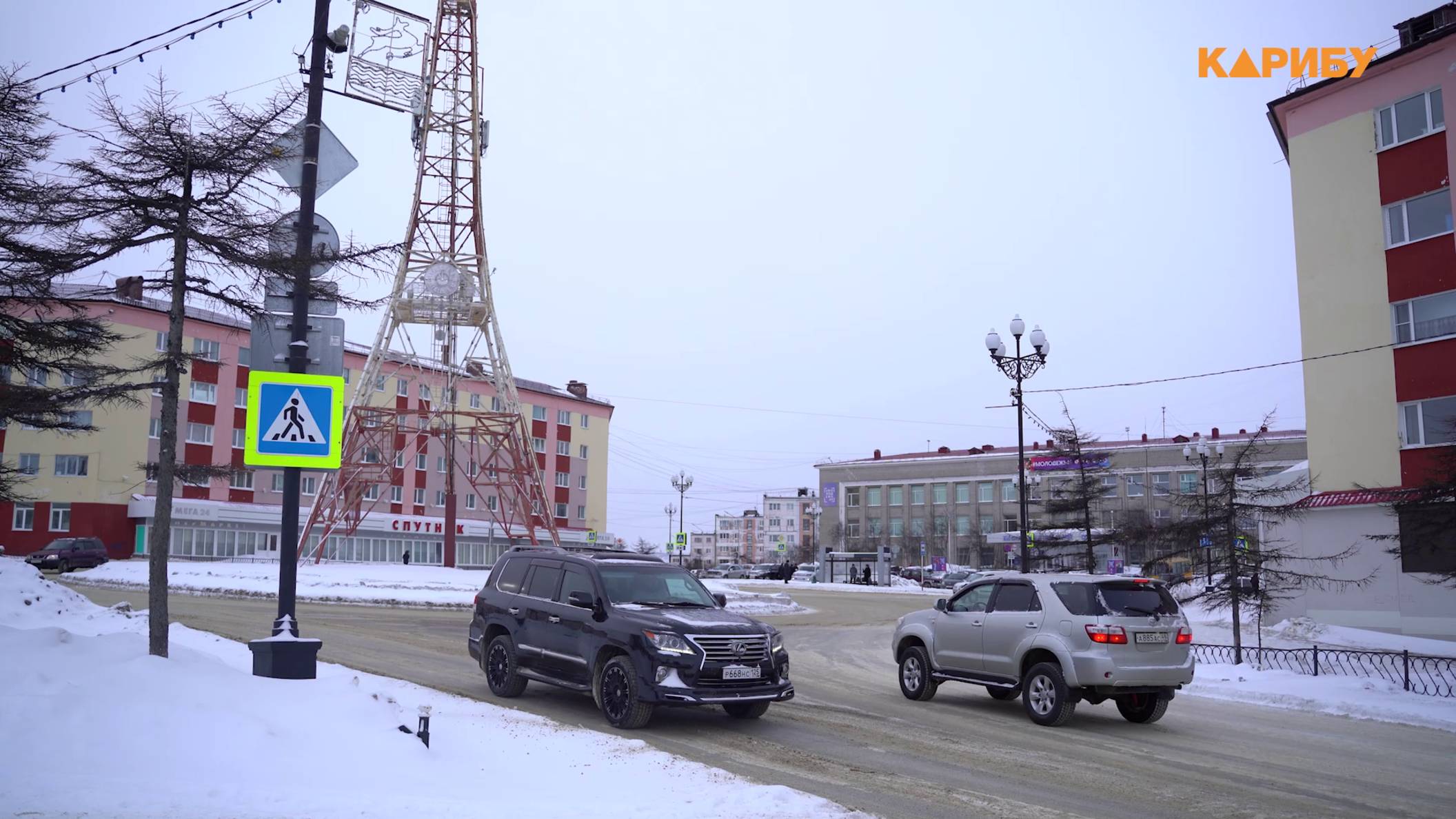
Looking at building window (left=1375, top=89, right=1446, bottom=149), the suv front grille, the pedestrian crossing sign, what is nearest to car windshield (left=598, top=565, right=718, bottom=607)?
the suv front grille

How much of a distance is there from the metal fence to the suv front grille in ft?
36.1

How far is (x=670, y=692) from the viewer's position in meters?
10.7

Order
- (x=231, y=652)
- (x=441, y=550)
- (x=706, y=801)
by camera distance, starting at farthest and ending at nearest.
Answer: (x=441, y=550) < (x=231, y=652) < (x=706, y=801)

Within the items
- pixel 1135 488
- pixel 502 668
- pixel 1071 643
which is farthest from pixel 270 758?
pixel 1135 488

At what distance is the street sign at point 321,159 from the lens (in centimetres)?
1098

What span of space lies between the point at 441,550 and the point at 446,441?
28.8 m

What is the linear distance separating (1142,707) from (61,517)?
2328 inches

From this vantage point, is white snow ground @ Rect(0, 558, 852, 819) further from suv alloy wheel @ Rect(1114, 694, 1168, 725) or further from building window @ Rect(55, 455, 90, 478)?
building window @ Rect(55, 455, 90, 478)

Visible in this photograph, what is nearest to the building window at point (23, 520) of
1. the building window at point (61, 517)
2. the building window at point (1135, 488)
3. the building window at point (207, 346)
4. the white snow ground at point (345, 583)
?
the building window at point (61, 517)

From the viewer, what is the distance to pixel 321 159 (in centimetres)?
1094

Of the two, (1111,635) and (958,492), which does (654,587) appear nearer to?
(1111,635)

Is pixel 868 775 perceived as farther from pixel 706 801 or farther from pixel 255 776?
pixel 255 776

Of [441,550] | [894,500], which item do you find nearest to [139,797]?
[441,550]

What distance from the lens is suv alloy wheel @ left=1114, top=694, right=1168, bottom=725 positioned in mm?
13234
